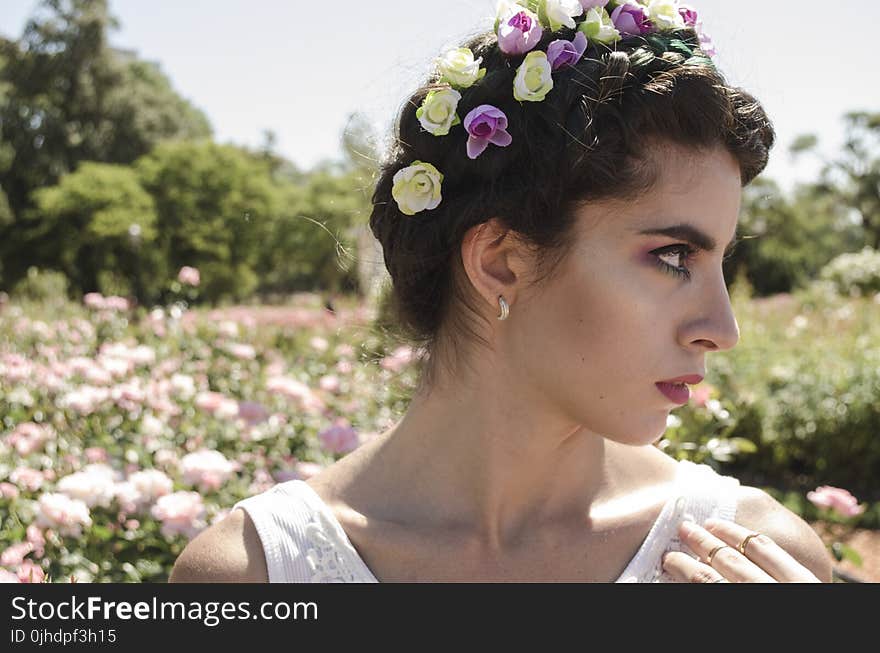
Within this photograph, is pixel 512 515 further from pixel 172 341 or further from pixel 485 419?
pixel 172 341

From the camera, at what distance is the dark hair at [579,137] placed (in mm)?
1422

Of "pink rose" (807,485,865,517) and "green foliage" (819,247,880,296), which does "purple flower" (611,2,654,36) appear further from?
"green foliage" (819,247,880,296)

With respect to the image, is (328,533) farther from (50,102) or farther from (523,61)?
(50,102)

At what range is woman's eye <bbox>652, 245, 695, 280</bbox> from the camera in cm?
142

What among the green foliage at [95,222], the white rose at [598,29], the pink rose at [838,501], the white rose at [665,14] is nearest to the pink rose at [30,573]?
the white rose at [598,29]

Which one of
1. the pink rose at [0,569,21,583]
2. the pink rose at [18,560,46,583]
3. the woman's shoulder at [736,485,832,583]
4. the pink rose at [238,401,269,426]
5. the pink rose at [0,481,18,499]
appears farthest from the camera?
the pink rose at [238,401,269,426]

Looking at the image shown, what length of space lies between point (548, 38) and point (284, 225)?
42122 millimetres

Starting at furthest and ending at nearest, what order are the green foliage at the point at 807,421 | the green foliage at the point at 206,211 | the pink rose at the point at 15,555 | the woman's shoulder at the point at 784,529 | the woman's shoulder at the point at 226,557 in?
1. the green foliage at the point at 206,211
2. the green foliage at the point at 807,421
3. the pink rose at the point at 15,555
4. the woman's shoulder at the point at 784,529
5. the woman's shoulder at the point at 226,557

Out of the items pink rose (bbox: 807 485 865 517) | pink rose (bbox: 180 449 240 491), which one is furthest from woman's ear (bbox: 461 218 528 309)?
pink rose (bbox: 807 485 865 517)

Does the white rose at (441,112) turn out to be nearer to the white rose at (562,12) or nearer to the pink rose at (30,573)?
the white rose at (562,12)

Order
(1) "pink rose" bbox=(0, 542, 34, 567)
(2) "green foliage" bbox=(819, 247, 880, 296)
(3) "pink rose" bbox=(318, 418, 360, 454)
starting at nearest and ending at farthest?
1. (1) "pink rose" bbox=(0, 542, 34, 567)
2. (3) "pink rose" bbox=(318, 418, 360, 454)
3. (2) "green foliage" bbox=(819, 247, 880, 296)

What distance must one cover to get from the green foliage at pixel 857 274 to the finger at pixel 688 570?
1747 centimetres
